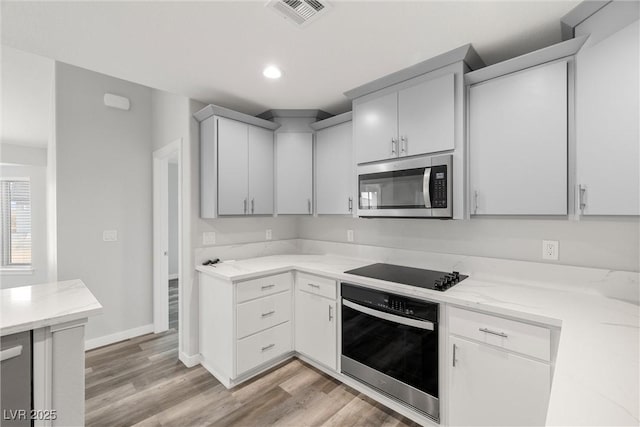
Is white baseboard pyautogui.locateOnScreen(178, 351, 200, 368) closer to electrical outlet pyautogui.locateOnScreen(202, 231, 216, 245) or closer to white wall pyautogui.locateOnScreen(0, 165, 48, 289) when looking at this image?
electrical outlet pyautogui.locateOnScreen(202, 231, 216, 245)

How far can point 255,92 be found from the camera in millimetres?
2459

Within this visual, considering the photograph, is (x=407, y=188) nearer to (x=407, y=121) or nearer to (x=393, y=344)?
(x=407, y=121)

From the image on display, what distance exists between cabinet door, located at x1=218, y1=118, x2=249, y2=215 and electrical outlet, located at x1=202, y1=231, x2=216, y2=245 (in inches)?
13.5

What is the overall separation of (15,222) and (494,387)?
24.9 feet

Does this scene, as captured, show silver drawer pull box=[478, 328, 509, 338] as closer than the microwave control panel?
Yes

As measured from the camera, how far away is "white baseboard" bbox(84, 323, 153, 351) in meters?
2.93

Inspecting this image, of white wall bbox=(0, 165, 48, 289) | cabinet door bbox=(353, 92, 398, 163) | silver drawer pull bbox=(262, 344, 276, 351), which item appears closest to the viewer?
cabinet door bbox=(353, 92, 398, 163)

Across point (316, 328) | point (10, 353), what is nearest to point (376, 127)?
point (316, 328)

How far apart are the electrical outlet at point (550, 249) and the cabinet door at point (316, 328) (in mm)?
1513

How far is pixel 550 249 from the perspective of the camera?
1830mm

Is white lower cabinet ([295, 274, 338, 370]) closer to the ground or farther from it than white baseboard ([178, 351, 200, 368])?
farther from it

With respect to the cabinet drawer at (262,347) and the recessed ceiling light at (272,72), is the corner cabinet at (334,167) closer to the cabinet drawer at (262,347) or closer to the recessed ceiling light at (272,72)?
the recessed ceiling light at (272,72)

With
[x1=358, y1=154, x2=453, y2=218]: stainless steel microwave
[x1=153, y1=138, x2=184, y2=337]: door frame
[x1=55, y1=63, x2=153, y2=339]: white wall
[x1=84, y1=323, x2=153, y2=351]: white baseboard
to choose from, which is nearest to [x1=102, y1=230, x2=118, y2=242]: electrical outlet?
[x1=55, y1=63, x2=153, y2=339]: white wall

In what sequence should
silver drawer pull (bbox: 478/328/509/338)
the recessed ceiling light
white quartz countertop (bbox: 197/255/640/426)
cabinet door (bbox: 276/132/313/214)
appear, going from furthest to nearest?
1. cabinet door (bbox: 276/132/313/214)
2. the recessed ceiling light
3. silver drawer pull (bbox: 478/328/509/338)
4. white quartz countertop (bbox: 197/255/640/426)
